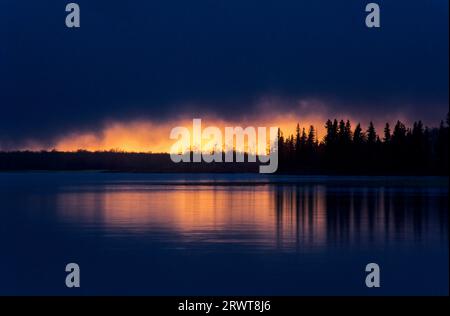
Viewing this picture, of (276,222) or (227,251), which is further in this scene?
(276,222)

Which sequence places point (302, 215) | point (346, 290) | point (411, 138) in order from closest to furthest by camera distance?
point (346, 290) → point (302, 215) → point (411, 138)

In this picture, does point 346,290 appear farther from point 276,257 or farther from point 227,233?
point 227,233

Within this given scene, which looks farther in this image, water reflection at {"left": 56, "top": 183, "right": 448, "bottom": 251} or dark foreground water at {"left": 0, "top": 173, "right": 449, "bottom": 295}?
water reflection at {"left": 56, "top": 183, "right": 448, "bottom": 251}

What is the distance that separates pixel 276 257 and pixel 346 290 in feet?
17.9

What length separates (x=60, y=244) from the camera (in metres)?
34.4

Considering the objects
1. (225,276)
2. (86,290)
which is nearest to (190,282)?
(225,276)

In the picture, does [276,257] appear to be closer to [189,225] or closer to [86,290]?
[86,290]

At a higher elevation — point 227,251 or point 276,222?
point 276,222

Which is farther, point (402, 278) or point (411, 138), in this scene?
point (411, 138)

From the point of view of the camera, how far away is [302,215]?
47.8 meters

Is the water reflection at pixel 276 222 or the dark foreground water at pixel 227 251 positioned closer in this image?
the dark foreground water at pixel 227 251
